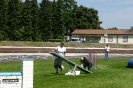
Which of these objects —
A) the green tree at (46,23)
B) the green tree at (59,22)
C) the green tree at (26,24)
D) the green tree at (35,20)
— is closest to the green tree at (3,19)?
the green tree at (26,24)

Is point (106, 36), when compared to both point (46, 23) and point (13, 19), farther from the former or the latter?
point (13, 19)

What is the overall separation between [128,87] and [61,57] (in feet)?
15.7

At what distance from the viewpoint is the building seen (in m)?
88.5

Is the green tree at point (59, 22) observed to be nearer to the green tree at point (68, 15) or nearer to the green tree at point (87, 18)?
the green tree at point (68, 15)

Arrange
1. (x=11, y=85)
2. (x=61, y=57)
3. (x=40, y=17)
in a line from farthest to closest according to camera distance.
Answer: (x=40, y=17) < (x=61, y=57) < (x=11, y=85)

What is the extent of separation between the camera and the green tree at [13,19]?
215ft

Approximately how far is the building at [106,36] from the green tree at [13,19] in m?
28.1

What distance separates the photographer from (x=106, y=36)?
8769 centimetres

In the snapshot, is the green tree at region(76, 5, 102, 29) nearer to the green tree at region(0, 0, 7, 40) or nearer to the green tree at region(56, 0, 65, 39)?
the green tree at region(56, 0, 65, 39)

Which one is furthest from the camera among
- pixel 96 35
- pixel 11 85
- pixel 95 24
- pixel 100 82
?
pixel 95 24

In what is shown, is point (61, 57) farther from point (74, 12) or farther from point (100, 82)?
point (74, 12)

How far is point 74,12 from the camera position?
341 ft

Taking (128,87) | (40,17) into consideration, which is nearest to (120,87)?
(128,87)

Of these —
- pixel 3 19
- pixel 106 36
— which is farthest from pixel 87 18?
pixel 3 19
